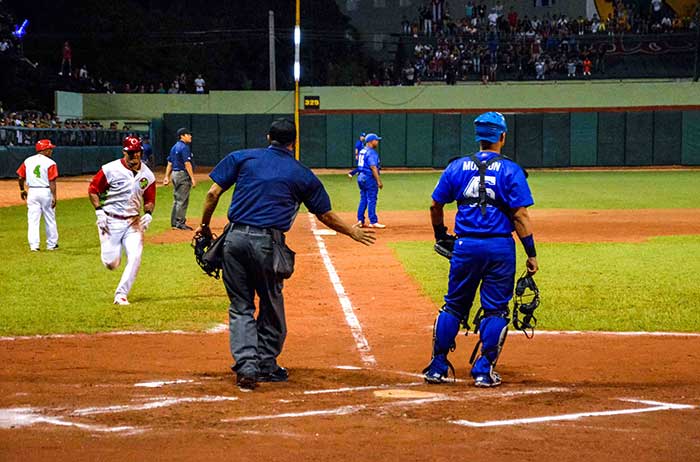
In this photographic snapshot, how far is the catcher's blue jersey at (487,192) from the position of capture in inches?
310

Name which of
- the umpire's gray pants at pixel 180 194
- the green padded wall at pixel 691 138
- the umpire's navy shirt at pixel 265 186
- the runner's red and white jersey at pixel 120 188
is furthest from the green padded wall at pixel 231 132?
the umpire's navy shirt at pixel 265 186

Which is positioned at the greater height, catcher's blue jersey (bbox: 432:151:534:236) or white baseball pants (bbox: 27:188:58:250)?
catcher's blue jersey (bbox: 432:151:534:236)

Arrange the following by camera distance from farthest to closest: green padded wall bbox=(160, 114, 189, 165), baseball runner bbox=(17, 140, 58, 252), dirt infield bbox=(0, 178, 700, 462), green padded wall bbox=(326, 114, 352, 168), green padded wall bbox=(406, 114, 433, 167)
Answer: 1. green padded wall bbox=(160, 114, 189, 165)
2. green padded wall bbox=(326, 114, 352, 168)
3. green padded wall bbox=(406, 114, 433, 167)
4. baseball runner bbox=(17, 140, 58, 252)
5. dirt infield bbox=(0, 178, 700, 462)

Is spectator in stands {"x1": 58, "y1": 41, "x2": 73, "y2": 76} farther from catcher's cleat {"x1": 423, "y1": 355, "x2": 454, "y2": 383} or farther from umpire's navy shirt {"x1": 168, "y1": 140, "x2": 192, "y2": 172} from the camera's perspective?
catcher's cleat {"x1": 423, "y1": 355, "x2": 454, "y2": 383}

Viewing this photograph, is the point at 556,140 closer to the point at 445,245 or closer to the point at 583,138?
the point at 583,138

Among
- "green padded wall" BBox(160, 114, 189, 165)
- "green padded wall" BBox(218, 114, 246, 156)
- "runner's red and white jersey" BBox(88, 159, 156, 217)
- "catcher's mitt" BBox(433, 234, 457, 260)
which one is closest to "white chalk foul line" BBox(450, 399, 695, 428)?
"catcher's mitt" BBox(433, 234, 457, 260)

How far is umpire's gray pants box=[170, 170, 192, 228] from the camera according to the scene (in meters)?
22.4

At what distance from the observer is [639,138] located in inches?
2090

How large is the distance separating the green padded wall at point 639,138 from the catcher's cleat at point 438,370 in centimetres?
4719

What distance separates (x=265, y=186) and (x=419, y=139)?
46.7m

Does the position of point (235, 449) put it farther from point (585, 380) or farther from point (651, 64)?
point (651, 64)

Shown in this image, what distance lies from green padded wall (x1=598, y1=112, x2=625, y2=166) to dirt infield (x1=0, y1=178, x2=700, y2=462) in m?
43.5

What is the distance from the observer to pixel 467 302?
26.7 feet

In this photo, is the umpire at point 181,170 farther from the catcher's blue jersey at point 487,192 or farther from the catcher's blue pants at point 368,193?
the catcher's blue jersey at point 487,192
